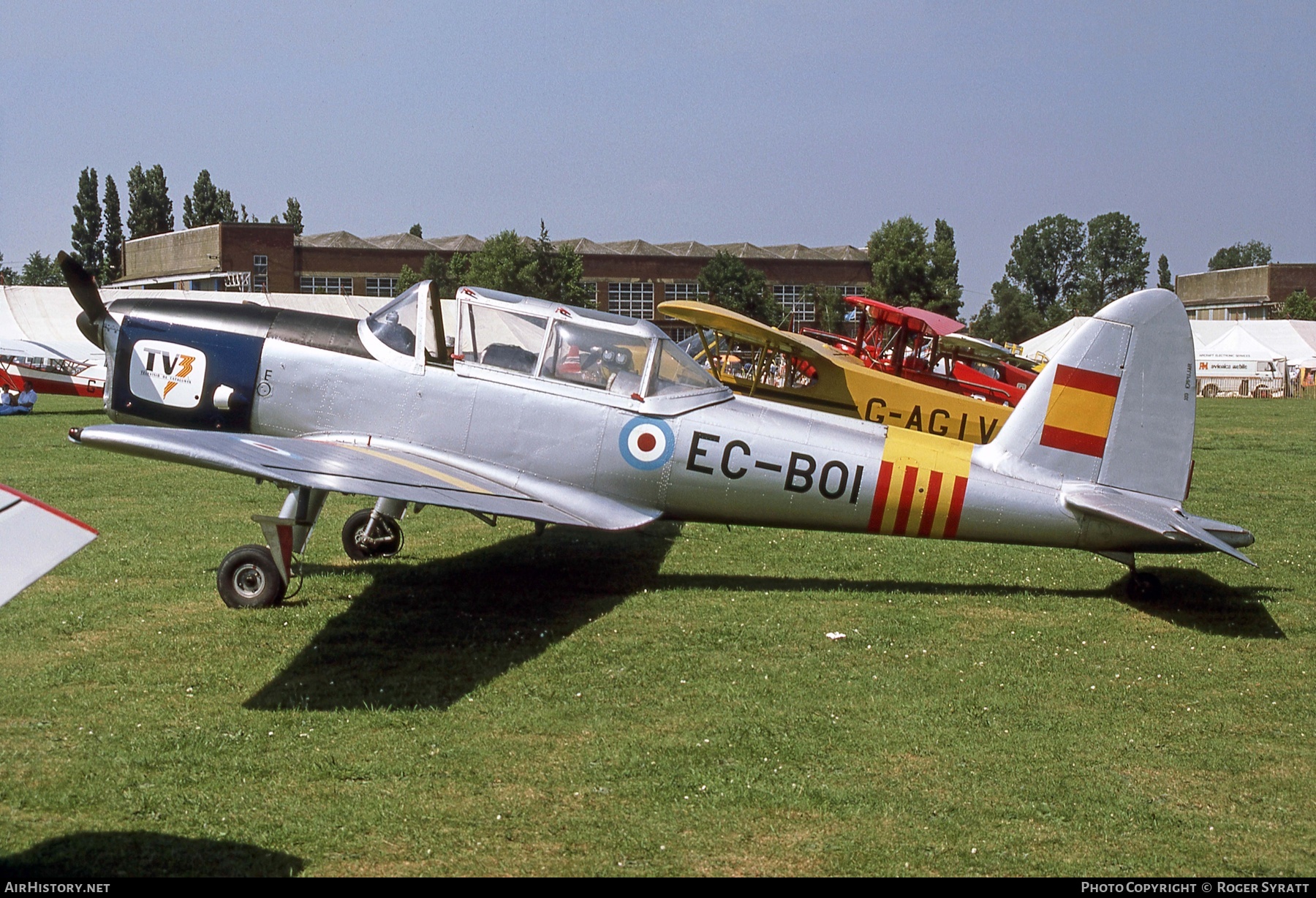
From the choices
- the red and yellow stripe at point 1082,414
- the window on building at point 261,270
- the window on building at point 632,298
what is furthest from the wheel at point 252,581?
the window on building at point 261,270

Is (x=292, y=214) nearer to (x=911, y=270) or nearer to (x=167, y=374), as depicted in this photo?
(x=911, y=270)

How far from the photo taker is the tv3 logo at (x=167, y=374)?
7.97m

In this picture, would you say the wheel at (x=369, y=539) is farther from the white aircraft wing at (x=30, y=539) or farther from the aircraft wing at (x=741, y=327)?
the white aircraft wing at (x=30, y=539)

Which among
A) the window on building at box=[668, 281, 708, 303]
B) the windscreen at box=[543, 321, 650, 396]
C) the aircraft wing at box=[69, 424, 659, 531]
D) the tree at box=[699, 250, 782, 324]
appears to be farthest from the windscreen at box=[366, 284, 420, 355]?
the window on building at box=[668, 281, 708, 303]

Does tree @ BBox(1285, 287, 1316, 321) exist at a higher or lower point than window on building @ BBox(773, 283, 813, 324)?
higher

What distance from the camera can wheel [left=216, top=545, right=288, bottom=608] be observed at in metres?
7.07

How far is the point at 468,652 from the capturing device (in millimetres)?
6383

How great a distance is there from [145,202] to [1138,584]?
101 m

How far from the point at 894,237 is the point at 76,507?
69.0m

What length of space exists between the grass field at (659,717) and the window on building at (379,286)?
67.4 meters

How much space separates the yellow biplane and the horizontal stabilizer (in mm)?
5144

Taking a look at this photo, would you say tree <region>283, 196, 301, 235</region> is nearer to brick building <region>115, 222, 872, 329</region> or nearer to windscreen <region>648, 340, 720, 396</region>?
brick building <region>115, 222, 872, 329</region>

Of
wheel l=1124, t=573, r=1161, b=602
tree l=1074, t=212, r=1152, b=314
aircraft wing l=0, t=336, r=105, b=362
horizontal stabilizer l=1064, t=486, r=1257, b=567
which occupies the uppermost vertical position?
tree l=1074, t=212, r=1152, b=314

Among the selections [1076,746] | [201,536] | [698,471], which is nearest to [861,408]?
[698,471]
